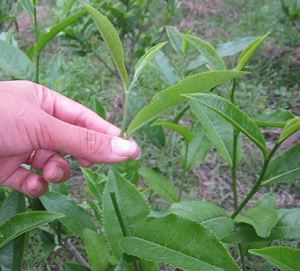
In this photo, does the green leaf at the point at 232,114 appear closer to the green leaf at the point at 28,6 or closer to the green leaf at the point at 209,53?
the green leaf at the point at 209,53

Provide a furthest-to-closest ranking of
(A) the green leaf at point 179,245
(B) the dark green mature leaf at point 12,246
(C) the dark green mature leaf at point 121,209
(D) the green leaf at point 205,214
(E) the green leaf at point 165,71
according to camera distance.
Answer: (E) the green leaf at point 165,71, (B) the dark green mature leaf at point 12,246, (D) the green leaf at point 205,214, (C) the dark green mature leaf at point 121,209, (A) the green leaf at point 179,245

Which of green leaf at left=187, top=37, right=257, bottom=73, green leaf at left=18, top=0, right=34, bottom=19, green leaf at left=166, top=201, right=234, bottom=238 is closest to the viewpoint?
green leaf at left=166, top=201, right=234, bottom=238

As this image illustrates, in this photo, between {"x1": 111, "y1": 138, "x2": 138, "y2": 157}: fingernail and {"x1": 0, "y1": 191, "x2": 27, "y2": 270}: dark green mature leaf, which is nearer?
{"x1": 111, "y1": 138, "x2": 138, "y2": 157}: fingernail

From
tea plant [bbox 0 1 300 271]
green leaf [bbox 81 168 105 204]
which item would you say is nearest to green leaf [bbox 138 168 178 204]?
tea plant [bbox 0 1 300 271]

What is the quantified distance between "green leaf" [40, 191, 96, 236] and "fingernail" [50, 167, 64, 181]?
0.14ft

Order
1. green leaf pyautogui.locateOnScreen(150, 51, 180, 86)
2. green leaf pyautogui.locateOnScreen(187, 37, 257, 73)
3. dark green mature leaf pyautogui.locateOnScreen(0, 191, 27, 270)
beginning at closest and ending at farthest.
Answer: dark green mature leaf pyautogui.locateOnScreen(0, 191, 27, 270) → green leaf pyautogui.locateOnScreen(187, 37, 257, 73) → green leaf pyautogui.locateOnScreen(150, 51, 180, 86)

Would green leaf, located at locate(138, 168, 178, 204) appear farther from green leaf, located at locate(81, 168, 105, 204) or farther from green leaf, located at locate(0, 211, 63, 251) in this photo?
green leaf, located at locate(0, 211, 63, 251)

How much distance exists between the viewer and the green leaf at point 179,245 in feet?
2.42

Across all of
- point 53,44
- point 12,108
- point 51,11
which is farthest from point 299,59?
point 12,108

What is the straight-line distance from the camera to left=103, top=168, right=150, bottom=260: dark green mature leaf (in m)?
0.88

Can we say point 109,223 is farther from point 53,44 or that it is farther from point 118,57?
point 53,44

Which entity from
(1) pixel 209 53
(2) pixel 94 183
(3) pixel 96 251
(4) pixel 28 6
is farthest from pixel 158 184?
(4) pixel 28 6

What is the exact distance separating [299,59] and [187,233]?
2642 mm

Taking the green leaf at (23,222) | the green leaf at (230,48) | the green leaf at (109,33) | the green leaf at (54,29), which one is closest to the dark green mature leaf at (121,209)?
the green leaf at (23,222)
